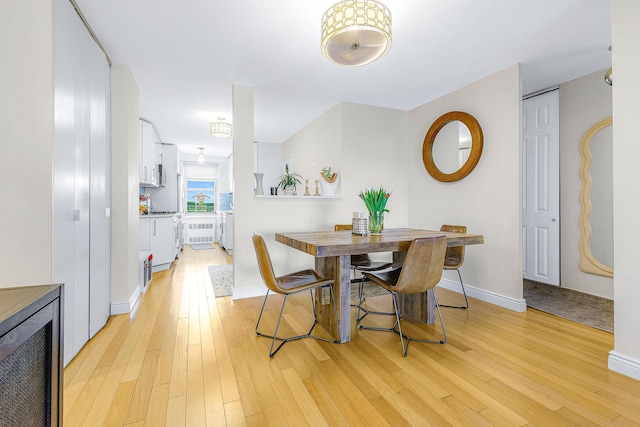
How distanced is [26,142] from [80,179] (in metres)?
0.48

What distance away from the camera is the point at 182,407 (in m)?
1.50

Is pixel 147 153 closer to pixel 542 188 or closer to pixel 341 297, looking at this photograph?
pixel 341 297

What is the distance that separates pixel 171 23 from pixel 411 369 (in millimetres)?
3016

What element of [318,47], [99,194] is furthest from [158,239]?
[318,47]

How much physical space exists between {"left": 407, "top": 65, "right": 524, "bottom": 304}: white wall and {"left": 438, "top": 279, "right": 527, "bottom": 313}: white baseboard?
0.07ft

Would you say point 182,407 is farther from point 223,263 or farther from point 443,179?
point 223,263

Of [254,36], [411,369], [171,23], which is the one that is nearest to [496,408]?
[411,369]

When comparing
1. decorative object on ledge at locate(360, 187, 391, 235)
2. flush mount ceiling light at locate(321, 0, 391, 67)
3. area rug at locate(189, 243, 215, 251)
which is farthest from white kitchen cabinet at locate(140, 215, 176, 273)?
flush mount ceiling light at locate(321, 0, 391, 67)

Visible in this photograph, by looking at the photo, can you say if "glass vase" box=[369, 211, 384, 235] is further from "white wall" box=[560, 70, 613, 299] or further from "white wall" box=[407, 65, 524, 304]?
"white wall" box=[560, 70, 613, 299]

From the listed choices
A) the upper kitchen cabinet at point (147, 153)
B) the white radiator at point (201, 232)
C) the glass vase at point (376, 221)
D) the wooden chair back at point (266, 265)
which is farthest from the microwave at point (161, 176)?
the glass vase at point (376, 221)

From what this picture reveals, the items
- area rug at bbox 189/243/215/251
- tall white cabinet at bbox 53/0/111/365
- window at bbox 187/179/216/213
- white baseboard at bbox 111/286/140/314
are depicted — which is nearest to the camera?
tall white cabinet at bbox 53/0/111/365

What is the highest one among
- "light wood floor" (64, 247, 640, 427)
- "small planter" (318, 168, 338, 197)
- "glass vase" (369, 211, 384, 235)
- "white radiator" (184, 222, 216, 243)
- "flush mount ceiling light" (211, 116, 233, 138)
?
"flush mount ceiling light" (211, 116, 233, 138)

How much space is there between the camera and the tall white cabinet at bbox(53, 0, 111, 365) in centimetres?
172

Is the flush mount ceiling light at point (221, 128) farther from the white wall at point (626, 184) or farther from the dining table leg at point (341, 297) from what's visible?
the white wall at point (626, 184)
